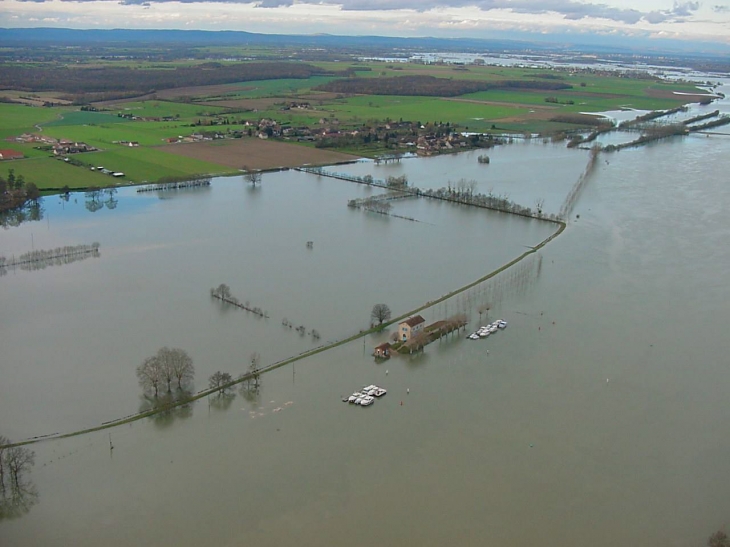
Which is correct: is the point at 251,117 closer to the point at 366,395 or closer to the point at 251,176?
the point at 251,176

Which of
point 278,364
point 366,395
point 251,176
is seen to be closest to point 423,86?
point 251,176

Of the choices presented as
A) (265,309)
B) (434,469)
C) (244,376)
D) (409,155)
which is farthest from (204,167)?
(434,469)

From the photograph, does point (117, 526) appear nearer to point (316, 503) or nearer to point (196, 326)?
point (316, 503)

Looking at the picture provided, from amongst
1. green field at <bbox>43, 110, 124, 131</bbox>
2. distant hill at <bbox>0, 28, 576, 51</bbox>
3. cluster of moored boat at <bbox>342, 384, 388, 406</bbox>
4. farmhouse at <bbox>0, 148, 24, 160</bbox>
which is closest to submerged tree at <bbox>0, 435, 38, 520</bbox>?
cluster of moored boat at <bbox>342, 384, 388, 406</bbox>

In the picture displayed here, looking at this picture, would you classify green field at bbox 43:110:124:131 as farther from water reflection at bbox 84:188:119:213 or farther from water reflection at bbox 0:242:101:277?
water reflection at bbox 0:242:101:277

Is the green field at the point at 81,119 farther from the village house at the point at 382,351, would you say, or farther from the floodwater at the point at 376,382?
the village house at the point at 382,351

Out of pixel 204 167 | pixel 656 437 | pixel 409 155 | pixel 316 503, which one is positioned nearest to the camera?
pixel 316 503

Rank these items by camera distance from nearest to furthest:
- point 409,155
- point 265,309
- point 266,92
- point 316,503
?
1. point 316,503
2. point 265,309
3. point 409,155
4. point 266,92
